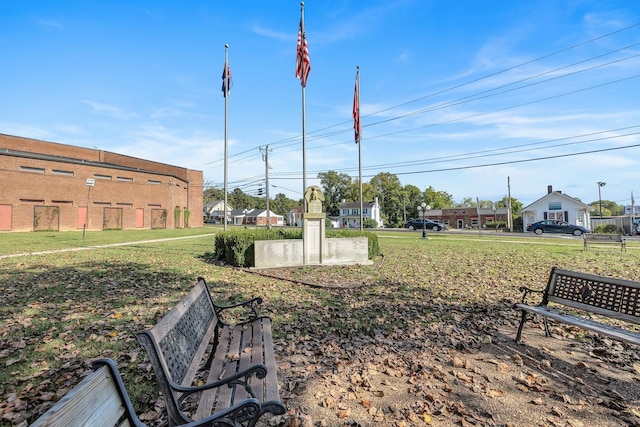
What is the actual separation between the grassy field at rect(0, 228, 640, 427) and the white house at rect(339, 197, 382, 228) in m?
67.2

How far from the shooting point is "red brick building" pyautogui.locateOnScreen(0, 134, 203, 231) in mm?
30016

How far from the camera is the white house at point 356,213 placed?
78.6 m

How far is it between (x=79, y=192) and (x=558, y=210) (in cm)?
6075

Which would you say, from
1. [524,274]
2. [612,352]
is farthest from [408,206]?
[612,352]

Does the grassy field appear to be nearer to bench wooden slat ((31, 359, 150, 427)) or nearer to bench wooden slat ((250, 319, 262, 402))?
bench wooden slat ((250, 319, 262, 402))

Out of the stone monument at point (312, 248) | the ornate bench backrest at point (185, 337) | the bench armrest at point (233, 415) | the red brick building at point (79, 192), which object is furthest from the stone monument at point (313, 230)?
the red brick building at point (79, 192)

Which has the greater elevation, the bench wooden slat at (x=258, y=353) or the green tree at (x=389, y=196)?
the green tree at (x=389, y=196)

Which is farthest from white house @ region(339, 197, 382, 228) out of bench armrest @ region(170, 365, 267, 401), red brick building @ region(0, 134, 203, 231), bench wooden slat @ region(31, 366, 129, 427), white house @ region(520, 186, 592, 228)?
bench wooden slat @ region(31, 366, 129, 427)

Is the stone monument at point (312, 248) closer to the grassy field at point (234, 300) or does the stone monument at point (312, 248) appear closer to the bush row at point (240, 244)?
the bush row at point (240, 244)

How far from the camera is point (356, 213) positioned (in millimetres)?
82125

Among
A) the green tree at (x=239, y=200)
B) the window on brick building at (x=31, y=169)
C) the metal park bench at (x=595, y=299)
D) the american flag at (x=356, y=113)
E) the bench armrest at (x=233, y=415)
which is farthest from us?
the green tree at (x=239, y=200)

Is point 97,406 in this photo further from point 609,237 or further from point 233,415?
point 609,237

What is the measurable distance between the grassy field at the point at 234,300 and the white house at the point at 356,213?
6719cm

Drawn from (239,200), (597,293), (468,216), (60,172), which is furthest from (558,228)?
(239,200)
